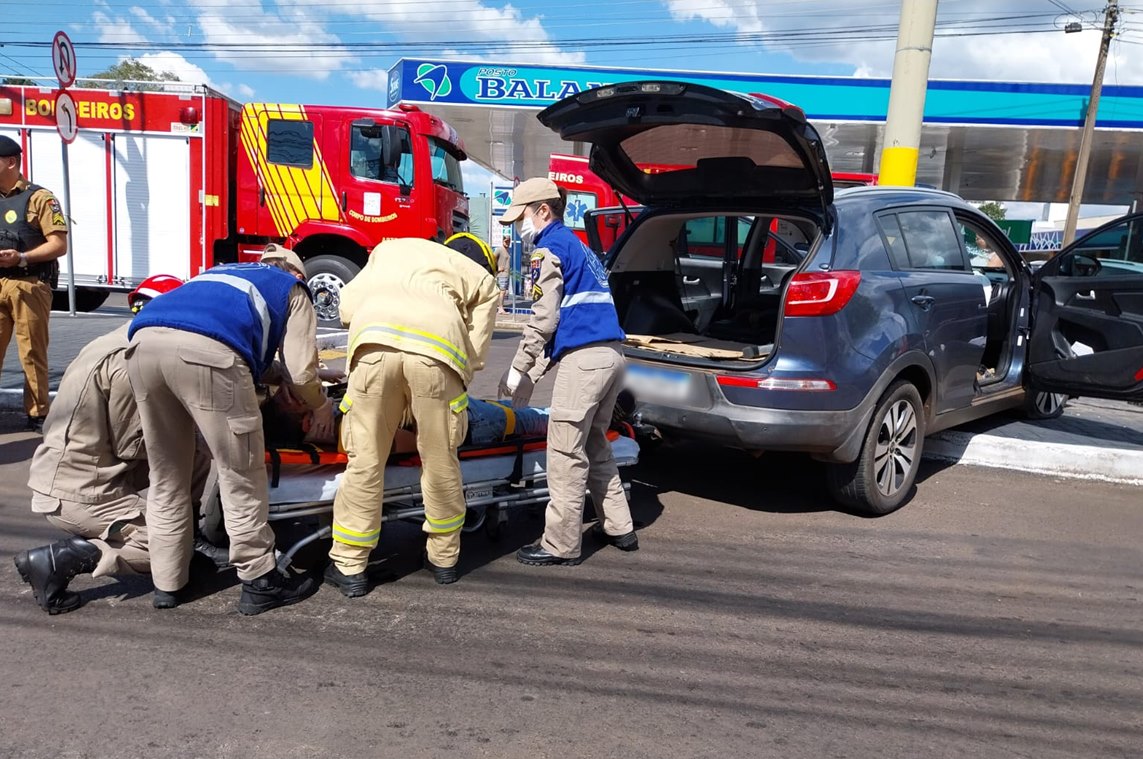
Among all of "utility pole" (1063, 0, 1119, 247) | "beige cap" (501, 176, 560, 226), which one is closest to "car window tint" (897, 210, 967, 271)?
"beige cap" (501, 176, 560, 226)

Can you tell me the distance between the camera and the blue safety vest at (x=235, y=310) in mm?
3229

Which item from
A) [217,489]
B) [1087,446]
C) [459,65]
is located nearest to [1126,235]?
[1087,446]

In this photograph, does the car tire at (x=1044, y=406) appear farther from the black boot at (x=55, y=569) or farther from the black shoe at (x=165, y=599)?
the black boot at (x=55, y=569)

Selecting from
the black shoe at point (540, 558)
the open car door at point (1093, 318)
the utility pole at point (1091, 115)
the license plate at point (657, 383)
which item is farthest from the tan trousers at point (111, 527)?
the utility pole at point (1091, 115)

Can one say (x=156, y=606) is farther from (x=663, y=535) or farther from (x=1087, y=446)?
(x=1087, y=446)

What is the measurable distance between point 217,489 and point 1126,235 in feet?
18.7

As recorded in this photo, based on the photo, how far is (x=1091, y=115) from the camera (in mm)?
19016

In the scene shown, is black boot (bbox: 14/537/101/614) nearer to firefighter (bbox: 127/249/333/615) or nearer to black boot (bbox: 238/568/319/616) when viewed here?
firefighter (bbox: 127/249/333/615)

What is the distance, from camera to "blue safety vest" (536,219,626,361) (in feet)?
13.5

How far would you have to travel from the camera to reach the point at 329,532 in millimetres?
3748

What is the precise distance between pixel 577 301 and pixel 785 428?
1.26 meters

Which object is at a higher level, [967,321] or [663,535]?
[967,321]

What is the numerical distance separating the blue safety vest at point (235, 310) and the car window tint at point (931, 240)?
11.3ft

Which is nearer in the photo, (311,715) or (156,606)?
(311,715)
